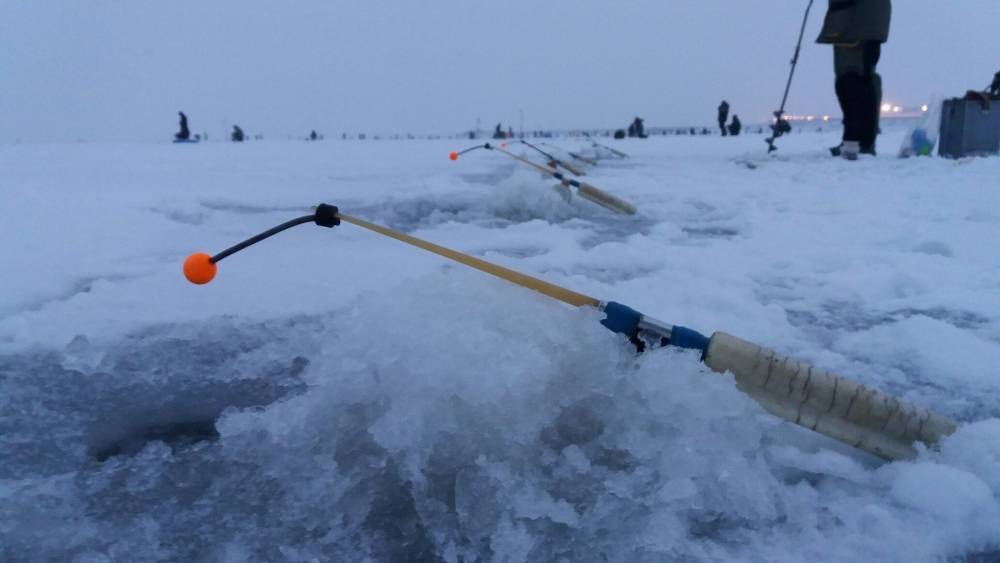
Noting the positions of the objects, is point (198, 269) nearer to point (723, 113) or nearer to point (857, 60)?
point (857, 60)

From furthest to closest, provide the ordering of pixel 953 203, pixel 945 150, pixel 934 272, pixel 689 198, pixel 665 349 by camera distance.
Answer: pixel 945 150
pixel 689 198
pixel 953 203
pixel 934 272
pixel 665 349

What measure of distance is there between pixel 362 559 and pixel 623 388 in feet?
2.34

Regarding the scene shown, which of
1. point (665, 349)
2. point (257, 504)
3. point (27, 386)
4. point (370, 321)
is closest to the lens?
point (257, 504)

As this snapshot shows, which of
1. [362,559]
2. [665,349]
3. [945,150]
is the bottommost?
[362,559]

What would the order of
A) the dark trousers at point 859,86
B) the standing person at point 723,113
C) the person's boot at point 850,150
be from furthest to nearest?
the standing person at point 723,113
the person's boot at point 850,150
the dark trousers at point 859,86

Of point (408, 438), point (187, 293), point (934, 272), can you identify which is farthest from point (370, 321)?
point (934, 272)

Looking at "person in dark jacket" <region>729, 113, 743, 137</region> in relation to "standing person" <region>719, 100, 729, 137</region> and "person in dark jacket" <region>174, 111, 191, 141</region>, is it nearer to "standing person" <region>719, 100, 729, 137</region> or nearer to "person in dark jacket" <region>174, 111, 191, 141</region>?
"standing person" <region>719, 100, 729, 137</region>

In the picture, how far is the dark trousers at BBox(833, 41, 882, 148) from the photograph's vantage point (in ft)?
28.8

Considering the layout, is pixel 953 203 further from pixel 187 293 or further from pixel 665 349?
pixel 187 293

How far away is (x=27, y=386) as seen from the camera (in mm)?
1758

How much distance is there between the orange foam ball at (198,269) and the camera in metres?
1.43

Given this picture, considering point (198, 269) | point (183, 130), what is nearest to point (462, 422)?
point (198, 269)

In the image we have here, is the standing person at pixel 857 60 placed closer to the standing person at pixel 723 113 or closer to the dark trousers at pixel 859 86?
the dark trousers at pixel 859 86

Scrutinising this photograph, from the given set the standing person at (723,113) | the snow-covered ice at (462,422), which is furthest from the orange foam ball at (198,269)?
the standing person at (723,113)
